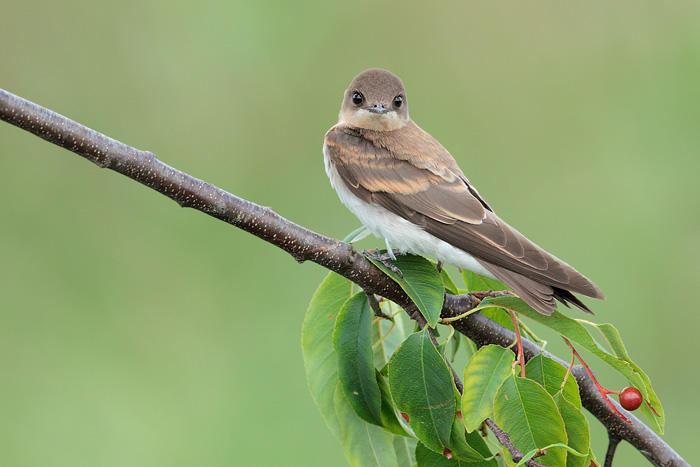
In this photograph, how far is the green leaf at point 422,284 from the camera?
86.2 inches

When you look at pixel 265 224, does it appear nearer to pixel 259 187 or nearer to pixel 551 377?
pixel 551 377

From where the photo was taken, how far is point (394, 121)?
12.3ft

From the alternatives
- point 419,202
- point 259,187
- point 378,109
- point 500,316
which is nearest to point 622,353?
point 500,316

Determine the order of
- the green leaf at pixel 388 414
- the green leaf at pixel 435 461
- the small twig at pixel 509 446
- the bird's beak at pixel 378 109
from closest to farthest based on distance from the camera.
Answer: the small twig at pixel 509 446
the green leaf at pixel 435 461
the green leaf at pixel 388 414
the bird's beak at pixel 378 109

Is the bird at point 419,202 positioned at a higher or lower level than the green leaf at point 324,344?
higher

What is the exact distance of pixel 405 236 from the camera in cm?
308

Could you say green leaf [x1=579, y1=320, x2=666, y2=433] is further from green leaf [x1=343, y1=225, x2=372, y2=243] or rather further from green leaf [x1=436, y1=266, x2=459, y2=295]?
green leaf [x1=343, y1=225, x2=372, y2=243]

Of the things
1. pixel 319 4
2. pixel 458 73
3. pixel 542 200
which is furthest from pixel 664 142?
pixel 319 4

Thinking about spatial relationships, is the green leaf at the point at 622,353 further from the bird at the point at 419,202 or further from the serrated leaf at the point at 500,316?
the serrated leaf at the point at 500,316

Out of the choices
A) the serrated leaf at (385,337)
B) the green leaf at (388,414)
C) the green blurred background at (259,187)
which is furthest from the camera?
the green blurred background at (259,187)

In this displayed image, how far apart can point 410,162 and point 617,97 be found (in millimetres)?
4143

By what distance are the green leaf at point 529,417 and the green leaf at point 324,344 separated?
660 mm

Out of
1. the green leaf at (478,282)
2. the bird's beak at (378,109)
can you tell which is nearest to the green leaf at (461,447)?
the green leaf at (478,282)

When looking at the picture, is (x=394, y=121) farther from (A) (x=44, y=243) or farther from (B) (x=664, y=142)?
(B) (x=664, y=142)
